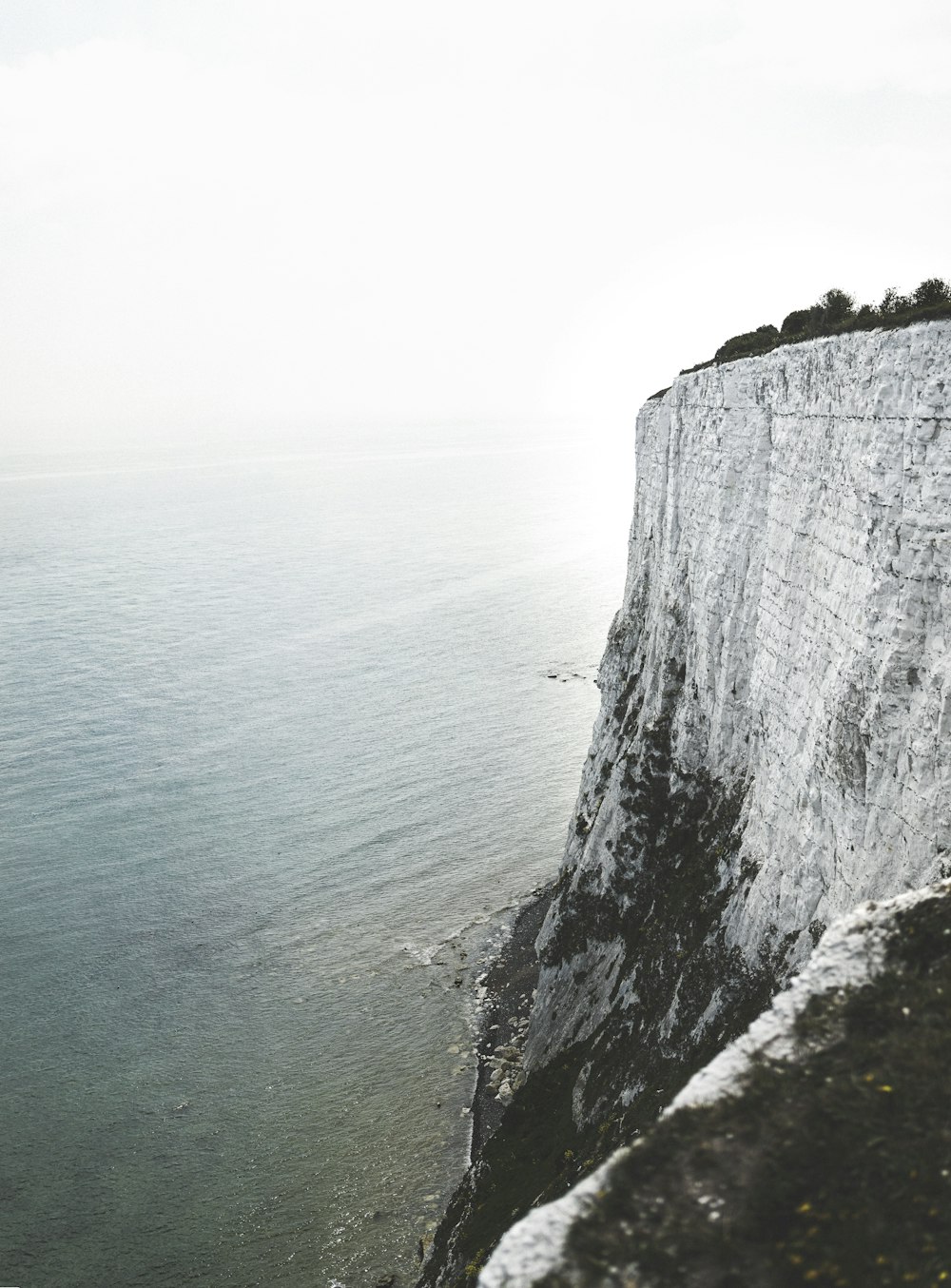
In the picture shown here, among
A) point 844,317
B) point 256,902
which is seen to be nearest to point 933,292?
point 844,317

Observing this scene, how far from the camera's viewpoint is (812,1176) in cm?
870

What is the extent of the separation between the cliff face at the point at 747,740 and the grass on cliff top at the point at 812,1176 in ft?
17.6

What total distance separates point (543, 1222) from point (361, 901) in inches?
1576

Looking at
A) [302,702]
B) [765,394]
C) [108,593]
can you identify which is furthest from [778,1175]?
[108,593]

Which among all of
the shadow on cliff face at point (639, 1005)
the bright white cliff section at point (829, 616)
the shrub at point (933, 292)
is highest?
the shrub at point (933, 292)

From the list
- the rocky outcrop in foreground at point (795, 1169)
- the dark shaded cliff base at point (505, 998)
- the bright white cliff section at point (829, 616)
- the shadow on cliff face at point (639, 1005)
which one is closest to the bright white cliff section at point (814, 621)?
the bright white cliff section at point (829, 616)

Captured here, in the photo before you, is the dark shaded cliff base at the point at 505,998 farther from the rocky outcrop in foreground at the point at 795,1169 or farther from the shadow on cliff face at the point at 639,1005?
the rocky outcrop in foreground at the point at 795,1169

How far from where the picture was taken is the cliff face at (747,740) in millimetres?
16016

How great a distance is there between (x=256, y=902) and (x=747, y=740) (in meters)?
31.2

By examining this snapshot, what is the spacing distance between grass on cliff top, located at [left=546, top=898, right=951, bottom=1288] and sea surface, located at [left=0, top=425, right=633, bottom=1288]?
79.4 feet

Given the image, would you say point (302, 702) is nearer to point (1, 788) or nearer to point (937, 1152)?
point (1, 788)

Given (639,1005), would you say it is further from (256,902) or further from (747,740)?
(256,902)

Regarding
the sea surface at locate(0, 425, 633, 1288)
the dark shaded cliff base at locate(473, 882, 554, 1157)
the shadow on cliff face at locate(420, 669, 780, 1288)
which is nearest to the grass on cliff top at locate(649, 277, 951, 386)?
the shadow on cliff face at locate(420, 669, 780, 1288)

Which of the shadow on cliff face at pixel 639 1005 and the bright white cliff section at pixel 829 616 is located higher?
the bright white cliff section at pixel 829 616
